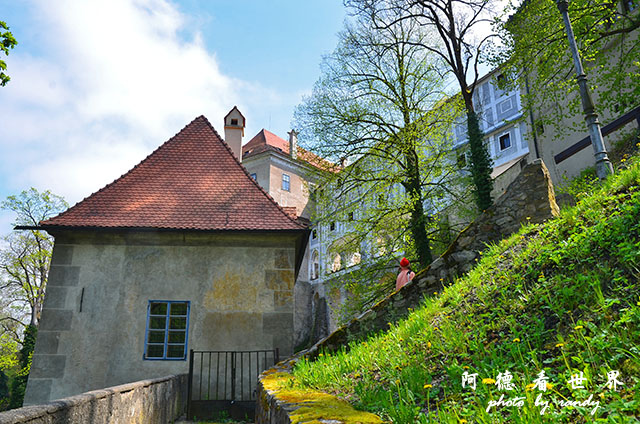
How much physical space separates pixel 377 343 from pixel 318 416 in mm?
2770

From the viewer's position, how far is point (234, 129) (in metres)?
17.5

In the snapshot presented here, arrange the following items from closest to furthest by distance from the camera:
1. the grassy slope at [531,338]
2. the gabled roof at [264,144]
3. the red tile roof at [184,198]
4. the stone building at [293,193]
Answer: the grassy slope at [531,338] < the red tile roof at [184,198] < the stone building at [293,193] < the gabled roof at [264,144]

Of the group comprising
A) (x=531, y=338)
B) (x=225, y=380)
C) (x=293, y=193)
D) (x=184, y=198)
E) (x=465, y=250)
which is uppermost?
(x=293, y=193)

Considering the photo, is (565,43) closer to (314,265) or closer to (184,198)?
(184,198)

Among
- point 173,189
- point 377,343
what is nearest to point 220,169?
point 173,189

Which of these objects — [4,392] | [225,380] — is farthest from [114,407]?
[4,392]

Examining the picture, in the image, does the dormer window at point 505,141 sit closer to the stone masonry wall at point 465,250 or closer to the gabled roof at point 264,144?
the gabled roof at point 264,144

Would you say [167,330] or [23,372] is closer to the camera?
[167,330]

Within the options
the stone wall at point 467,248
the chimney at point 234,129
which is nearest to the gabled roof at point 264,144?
the chimney at point 234,129

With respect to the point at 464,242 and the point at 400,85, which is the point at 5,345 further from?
the point at 464,242

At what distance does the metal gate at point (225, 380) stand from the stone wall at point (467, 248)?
3.00 metres

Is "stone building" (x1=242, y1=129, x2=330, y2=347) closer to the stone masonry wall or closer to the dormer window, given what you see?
the dormer window

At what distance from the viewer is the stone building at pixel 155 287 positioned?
32.4 ft

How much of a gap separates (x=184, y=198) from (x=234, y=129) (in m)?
6.61
